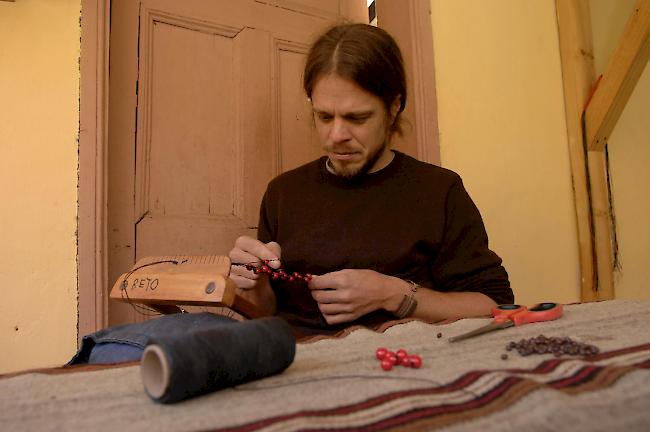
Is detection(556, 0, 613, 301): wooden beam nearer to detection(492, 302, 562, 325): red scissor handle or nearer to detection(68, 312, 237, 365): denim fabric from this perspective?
detection(492, 302, 562, 325): red scissor handle

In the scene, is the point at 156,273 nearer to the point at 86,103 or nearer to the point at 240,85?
the point at 86,103

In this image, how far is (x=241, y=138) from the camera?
1.82 meters

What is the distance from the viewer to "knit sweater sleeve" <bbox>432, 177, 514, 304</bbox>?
4.18 ft

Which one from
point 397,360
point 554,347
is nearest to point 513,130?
point 554,347

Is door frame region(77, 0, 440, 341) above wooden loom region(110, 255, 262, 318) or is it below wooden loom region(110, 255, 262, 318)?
above

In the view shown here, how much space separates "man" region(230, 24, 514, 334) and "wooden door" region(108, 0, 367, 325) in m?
0.35

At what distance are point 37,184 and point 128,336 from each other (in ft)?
2.37

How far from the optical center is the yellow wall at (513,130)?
2057 mm

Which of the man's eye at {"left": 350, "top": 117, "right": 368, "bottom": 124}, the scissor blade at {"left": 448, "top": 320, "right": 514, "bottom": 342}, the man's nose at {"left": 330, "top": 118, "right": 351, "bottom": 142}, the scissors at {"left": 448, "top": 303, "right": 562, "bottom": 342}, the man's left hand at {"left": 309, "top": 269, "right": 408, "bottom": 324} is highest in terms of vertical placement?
the man's eye at {"left": 350, "top": 117, "right": 368, "bottom": 124}

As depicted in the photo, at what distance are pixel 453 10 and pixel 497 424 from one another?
197 cm

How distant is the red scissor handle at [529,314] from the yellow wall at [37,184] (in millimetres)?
1062

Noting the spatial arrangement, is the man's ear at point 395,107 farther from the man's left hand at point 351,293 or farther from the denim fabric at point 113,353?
the denim fabric at point 113,353

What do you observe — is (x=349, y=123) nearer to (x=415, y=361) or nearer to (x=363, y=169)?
(x=363, y=169)

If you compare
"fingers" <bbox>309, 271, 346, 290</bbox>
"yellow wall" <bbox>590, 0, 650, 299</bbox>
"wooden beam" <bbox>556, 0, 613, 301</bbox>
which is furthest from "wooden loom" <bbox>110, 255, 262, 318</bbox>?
"yellow wall" <bbox>590, 0, 650, 299</bbox>
